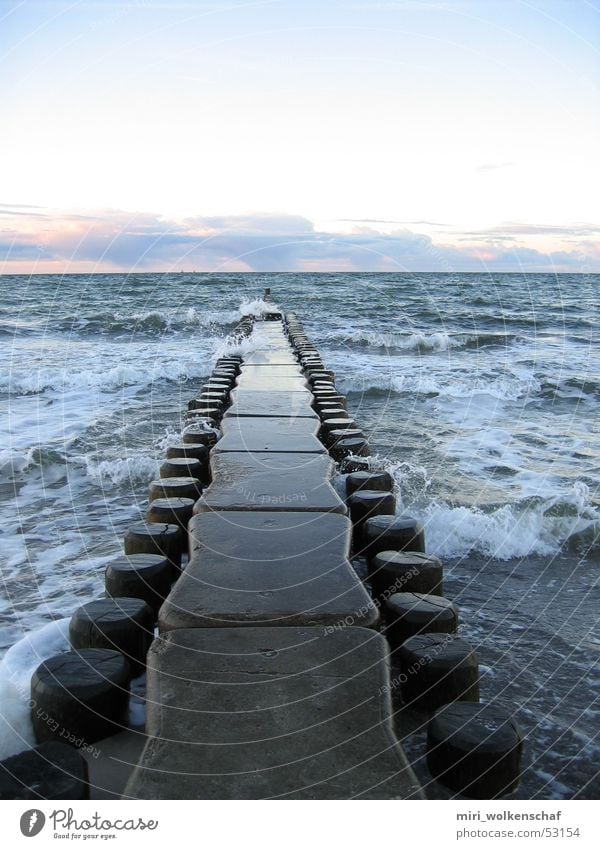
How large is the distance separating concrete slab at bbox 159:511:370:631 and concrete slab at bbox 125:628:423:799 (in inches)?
3.5

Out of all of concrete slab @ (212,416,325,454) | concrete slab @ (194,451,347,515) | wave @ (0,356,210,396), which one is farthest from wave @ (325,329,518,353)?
concrete slab @ (194,451,347,515)

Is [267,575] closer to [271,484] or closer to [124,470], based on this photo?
[271,484]

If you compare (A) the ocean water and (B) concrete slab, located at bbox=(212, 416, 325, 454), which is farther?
(B) concrete slab, located at bbox=(212, 416, 325, 454)

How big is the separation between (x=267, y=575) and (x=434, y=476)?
4.62 meters

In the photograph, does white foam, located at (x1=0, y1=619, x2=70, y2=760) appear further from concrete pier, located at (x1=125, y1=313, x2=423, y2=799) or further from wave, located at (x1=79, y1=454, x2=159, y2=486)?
wave, located at (x1=79, y1=454, x2=159, y2=486)

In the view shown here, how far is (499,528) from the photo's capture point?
19.1ft

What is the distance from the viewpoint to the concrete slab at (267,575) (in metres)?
3.01

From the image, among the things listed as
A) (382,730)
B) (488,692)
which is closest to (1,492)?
(488,692)

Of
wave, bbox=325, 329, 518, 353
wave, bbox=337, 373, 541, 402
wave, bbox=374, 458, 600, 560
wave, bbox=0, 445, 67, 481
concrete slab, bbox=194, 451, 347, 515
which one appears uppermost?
concrete slab, bbox=194, 451, 347, 515

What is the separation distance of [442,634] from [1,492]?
18.0ft

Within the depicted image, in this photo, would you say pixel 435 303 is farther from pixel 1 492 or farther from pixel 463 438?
pixel 1 492

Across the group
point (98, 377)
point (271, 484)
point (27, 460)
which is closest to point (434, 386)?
point (98, 377)

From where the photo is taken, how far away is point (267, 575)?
11.1 feet

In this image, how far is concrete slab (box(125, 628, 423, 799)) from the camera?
6.98ft
